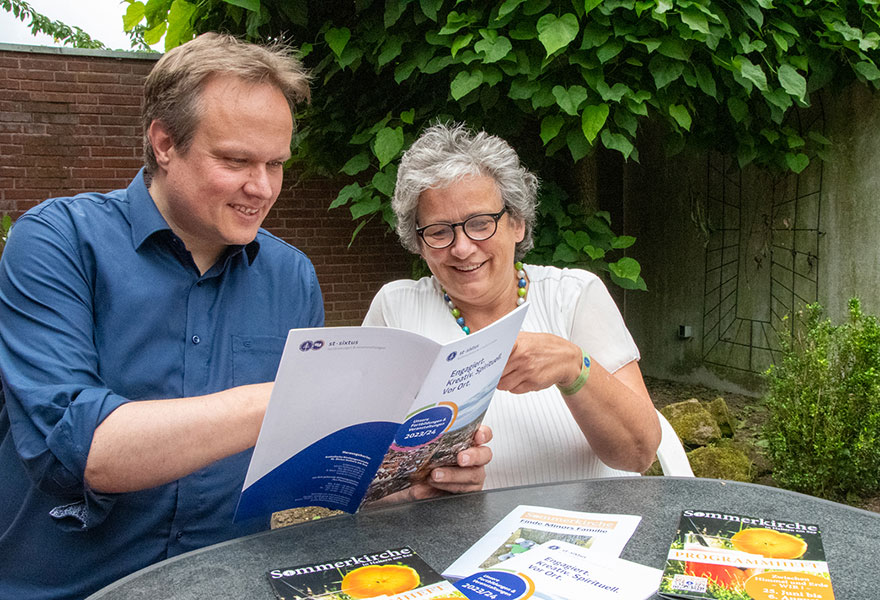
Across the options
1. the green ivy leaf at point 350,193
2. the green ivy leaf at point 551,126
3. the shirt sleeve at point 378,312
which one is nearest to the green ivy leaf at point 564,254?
the green ivy leaf at point 551,126

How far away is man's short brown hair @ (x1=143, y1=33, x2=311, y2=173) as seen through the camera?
136 centimetres

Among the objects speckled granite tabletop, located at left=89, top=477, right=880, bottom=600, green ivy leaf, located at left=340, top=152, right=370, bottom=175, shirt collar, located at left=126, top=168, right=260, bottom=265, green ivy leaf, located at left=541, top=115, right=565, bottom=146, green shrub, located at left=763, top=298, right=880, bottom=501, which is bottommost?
green shrub, located at left=763, top=298, right=880, bottom=501

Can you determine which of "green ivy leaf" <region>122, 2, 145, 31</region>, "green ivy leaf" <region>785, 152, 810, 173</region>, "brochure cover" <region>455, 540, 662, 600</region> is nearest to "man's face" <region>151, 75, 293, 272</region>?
"brochure cover" <region>455, 540, 662, 600</region>

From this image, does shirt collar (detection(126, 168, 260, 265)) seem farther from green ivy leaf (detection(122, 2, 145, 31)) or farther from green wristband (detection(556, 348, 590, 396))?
green ivy leaf (detection(122, 2, 145, 31))

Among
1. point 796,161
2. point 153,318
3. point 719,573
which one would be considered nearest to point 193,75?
point 153,318

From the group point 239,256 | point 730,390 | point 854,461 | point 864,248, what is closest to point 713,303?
point 730,390

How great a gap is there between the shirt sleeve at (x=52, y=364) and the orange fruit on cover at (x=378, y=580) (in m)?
0.45

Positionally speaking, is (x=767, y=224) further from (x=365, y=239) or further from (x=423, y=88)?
(x=365, y=239)

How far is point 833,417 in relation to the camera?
322 cm

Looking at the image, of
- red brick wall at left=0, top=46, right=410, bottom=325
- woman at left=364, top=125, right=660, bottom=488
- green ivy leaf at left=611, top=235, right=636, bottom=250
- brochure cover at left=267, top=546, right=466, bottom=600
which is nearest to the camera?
brochure cover at left=267, top=546, right=466, bottom=600

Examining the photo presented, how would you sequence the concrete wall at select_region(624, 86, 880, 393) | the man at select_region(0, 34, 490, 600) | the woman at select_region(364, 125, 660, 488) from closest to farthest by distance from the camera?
the man at select_region(0, 34, 490, 600) → the woman at select_region(364, 125, 660, 488) → the concrete wall at select_region(624, 86, 880, 393)

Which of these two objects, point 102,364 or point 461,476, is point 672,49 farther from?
point 102,364

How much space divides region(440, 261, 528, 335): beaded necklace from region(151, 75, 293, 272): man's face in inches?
25.7

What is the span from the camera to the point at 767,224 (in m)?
5.20
